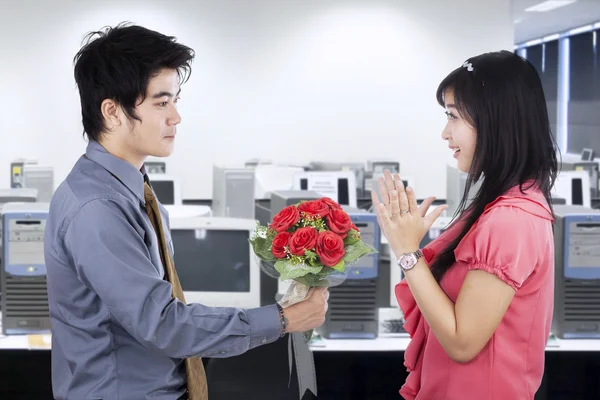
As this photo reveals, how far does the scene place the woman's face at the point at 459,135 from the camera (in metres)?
1.83

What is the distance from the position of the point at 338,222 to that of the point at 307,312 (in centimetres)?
24

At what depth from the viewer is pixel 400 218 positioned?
183cm

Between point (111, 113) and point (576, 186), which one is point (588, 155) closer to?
point (576, 186)

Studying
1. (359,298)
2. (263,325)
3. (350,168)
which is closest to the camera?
(263,325)

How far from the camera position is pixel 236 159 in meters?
10.1

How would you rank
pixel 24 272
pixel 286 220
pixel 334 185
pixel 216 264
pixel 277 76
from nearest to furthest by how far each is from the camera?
pixel 286 220, pixel 24 272, pixel 216 264, pixel 334 185, pixel 277 76

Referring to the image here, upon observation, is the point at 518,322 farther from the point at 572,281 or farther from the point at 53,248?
the point at 572,281

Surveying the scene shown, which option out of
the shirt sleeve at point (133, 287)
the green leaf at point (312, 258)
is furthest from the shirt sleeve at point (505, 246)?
the shirt sleeve at point (133, 287)

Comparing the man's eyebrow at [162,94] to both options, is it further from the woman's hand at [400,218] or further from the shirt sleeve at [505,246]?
the shirt sleeve at [505,246]

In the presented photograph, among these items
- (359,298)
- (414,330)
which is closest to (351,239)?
(414,330)

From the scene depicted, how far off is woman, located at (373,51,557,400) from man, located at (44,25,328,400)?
0.31 meters

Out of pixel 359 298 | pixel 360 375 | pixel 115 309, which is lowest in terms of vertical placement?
pixel 360 375

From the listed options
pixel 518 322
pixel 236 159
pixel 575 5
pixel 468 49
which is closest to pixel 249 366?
pixel 518 322

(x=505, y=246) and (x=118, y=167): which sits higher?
(x=118, y=167)
